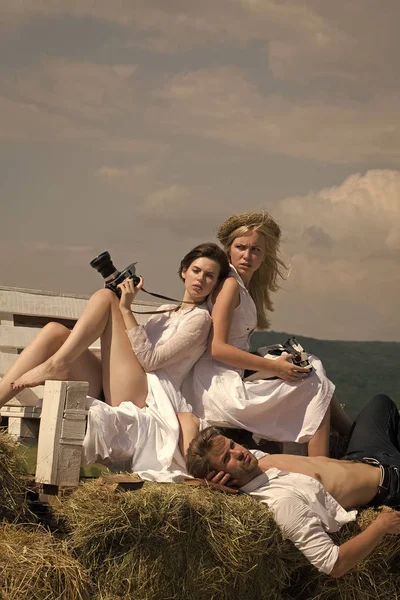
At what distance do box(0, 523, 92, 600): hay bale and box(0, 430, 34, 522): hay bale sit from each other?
0.70ft

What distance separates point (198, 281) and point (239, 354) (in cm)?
54

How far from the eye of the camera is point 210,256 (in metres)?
5.98

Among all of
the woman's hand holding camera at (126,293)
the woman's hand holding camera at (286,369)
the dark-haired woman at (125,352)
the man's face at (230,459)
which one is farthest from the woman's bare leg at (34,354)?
the woman's hand holding camera at (286,369)

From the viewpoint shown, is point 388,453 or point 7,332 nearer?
point 388,453

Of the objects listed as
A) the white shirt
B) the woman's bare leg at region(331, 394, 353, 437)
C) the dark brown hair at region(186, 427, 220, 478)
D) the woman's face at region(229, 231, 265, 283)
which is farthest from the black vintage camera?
the woman's bare leg at region(331, 394, 353, 437)

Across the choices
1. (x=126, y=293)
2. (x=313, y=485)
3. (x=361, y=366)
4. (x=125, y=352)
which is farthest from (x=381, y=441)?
(x=361, y=366)

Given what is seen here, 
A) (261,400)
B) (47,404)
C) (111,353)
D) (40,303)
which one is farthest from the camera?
(40,303)

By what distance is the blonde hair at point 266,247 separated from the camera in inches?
253

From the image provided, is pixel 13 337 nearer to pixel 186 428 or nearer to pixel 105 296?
pixel 105 296

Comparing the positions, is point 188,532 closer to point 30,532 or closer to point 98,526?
point 98,526

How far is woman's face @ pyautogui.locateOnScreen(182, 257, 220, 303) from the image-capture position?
5934mm

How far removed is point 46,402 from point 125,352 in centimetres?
93

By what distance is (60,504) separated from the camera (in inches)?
176

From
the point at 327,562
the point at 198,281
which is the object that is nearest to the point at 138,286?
the point at 198,281
